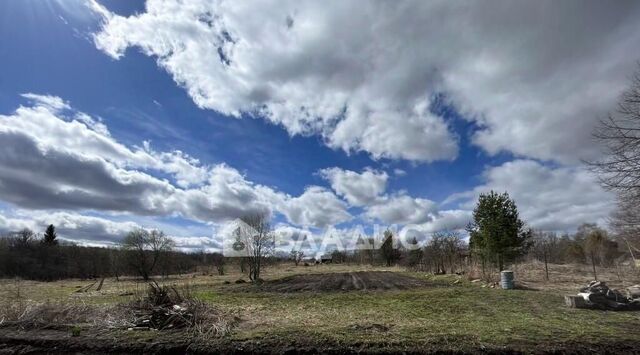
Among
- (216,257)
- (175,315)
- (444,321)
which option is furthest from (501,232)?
(216,257)

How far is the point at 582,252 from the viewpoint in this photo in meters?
40.5

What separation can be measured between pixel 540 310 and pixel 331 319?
6.76m

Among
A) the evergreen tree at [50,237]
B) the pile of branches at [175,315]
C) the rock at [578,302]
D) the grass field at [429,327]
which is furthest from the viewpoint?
the evergreen tree at [50,237]

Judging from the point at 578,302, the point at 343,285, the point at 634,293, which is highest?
the point at 634,293

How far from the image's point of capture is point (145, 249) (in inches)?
1969

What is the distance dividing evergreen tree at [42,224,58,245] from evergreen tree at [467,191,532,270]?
7568 cm

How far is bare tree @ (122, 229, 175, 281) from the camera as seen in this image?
162 feet

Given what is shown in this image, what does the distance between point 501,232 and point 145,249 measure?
4359cm

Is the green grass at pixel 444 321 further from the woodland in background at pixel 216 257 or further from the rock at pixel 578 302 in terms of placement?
the woodland in background at pixel 216 257

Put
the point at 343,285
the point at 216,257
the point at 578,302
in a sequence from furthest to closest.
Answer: the point at 216,257 → the point at 343,285 → the point at 578,302

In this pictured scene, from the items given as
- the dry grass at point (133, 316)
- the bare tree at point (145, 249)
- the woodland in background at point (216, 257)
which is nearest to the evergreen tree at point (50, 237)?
the woodland in background at point (216, 257)

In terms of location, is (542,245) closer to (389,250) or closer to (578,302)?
(389,250)

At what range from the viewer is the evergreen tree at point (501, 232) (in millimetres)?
25727

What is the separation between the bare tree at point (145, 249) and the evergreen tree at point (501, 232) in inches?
1631
